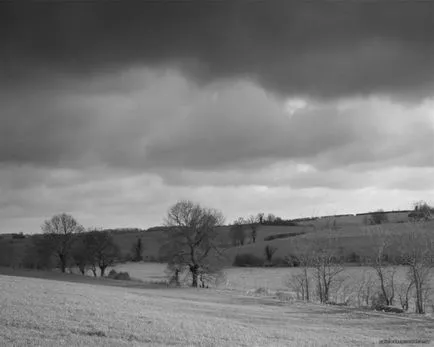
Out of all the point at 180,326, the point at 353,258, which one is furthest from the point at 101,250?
the point at 180,326

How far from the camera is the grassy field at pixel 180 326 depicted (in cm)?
1781

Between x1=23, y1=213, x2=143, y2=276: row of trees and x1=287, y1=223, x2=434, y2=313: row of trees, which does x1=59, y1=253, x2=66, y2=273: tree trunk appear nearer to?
x1=23, y1=213, x2=143, y2=276: row of trees

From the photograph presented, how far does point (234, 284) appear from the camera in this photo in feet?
218

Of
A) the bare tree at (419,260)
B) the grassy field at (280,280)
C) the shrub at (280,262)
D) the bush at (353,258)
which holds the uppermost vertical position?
the bare tree at (419,260)

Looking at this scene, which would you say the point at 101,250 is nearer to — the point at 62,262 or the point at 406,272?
the point at 62,262

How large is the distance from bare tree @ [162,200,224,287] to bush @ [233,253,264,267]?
36.3m

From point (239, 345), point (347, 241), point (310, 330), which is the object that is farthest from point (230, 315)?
point (347, 241)

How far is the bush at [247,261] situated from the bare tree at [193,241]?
36306 millimetres

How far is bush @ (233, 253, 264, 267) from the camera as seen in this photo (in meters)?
97.3

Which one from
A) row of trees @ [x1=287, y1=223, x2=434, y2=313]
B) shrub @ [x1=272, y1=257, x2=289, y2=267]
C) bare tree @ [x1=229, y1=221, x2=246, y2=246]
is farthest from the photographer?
bare tree @ [x1=229, y1=221, x2=246, y2=246]

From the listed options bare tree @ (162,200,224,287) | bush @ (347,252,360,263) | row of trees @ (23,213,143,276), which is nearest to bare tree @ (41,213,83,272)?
row of trees @ (23,213,143,276)

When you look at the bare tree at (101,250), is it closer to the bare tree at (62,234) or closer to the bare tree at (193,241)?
the bare tree at (62,234)

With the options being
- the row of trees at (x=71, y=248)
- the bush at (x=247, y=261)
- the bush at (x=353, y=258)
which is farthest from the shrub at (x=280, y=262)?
the row of trees at (x=71, y=248)

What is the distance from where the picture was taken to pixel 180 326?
22.0 m
